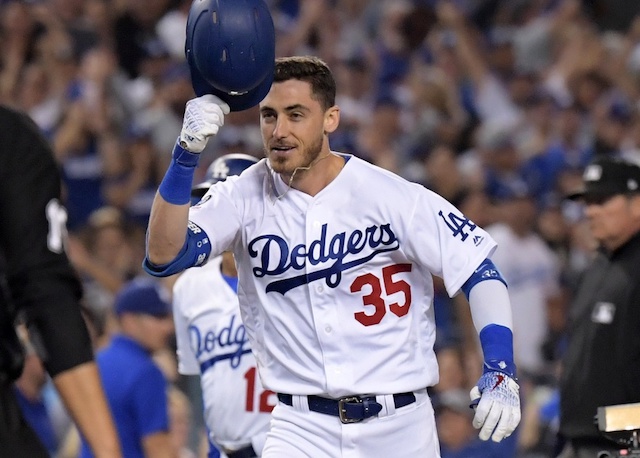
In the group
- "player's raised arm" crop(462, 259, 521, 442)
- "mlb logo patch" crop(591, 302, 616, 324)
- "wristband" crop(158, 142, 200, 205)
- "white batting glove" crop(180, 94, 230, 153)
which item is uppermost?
"white batting glove" crop(180, 94, 230, 153)

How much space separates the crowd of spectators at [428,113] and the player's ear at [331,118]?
388cm

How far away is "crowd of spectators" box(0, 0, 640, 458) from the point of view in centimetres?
912

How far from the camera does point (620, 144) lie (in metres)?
10.0

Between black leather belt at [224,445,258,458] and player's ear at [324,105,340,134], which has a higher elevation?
player's ear at [324,105,340,134]

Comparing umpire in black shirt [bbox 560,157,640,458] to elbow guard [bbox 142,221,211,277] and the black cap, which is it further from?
elbow guard [bbox 142,221,211,277]

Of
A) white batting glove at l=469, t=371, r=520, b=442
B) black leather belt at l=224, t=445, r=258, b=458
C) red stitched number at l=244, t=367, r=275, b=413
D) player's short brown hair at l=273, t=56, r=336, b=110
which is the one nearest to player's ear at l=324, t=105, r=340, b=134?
player's short brown hair at l=273, t=56, r=336, b=110

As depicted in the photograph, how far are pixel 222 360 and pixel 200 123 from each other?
72.9 inches

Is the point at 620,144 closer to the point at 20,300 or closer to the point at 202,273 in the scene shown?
the point at 202,273

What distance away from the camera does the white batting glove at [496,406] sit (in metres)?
3.66

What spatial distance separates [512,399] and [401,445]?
47 centimetres

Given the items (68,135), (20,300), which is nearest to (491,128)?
(68,135)

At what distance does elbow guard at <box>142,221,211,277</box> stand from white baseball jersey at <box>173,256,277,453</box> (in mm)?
1330

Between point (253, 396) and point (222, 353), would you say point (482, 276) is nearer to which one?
point (253, 396)

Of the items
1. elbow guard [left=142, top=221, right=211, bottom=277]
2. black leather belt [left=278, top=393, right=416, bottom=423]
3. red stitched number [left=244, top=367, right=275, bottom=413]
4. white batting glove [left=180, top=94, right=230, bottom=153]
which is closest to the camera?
white batting glove [left=180, top=94, right=230, bottom=153]
